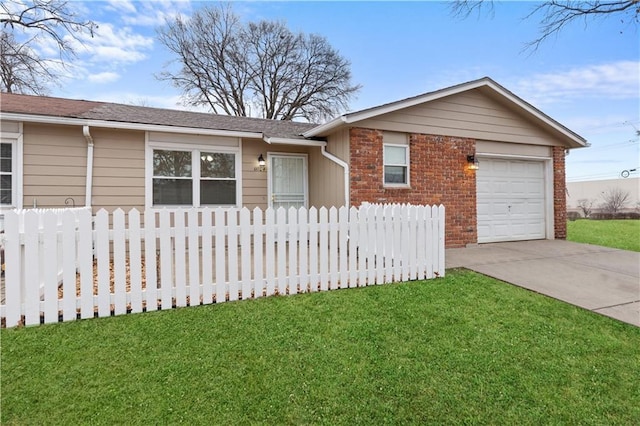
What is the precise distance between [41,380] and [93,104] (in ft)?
28.1

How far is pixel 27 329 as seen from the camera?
3225 mm

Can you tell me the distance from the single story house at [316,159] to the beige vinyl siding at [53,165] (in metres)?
0.02

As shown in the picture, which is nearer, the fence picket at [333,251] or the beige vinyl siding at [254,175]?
the fence picket at [333,251]

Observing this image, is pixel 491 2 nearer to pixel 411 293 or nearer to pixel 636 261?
pixel 636 261

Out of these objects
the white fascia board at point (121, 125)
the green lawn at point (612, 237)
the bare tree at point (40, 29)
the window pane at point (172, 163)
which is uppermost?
the bare tree at point (40, 29)

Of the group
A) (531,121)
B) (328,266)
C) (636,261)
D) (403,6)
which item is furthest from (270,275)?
(403,6)

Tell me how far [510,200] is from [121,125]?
10116 mm

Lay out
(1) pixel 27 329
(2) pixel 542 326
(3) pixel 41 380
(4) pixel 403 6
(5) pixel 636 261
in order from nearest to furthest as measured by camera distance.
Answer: (3) pixel 41 380 → (1) pixel 27 329 → (2) pixel 542 326 → (5) pixel 636 261 → (4) pixel 403 6

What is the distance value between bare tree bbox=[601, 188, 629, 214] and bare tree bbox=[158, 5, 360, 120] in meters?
19.1

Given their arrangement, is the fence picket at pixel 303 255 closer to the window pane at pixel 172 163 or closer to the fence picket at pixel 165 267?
the fence picket at pixel 165 267

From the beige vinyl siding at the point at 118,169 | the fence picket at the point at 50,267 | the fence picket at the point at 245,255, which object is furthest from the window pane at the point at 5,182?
the fence picket at the point at 245,255

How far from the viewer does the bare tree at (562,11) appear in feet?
24.3

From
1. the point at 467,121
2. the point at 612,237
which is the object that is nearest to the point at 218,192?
the point at 467,121

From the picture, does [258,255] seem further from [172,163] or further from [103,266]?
[172,163]
